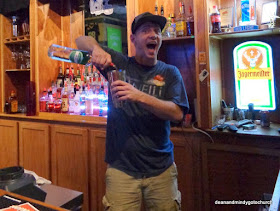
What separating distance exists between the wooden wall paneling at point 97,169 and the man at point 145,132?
0.95m

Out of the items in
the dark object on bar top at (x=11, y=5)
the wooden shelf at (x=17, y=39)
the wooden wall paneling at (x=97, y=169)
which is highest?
the dark object on bar top at (x=11, y=5)

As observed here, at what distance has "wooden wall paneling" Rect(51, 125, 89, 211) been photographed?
2.34 metres

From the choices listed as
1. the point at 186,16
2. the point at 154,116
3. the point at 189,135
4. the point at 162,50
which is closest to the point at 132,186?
the point at 154,116

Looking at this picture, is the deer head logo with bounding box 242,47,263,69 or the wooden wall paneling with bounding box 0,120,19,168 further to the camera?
the wooden wall paneling with bounding box 0,120,19,168

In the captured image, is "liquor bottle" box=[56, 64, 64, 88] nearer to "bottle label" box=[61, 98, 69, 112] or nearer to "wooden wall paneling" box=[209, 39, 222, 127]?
"bottle label" box=[61, 98, 69, 112]

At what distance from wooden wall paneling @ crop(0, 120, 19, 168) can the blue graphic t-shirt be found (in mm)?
1930

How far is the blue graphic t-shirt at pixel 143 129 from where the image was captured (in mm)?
1264

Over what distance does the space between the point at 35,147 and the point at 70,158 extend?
1.61ft

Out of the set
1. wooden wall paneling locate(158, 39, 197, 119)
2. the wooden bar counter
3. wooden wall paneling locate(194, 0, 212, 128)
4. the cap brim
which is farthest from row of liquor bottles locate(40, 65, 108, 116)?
the cap brim

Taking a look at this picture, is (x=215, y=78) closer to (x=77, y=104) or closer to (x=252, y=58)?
(x=252, y=58)

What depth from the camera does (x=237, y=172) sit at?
1.79 metres

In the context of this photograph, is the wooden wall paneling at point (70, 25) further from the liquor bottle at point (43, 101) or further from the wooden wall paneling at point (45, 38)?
the liquor bottle at point (43, 101)

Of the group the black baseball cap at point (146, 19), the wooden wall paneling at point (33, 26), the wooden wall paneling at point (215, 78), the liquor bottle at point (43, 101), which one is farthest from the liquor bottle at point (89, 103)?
the black baseball cap at point (146, 19)

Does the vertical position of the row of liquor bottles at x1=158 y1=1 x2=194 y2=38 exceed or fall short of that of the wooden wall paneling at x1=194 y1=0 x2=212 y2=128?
it exceeds it
